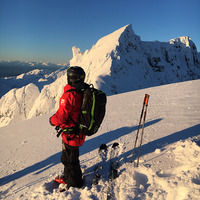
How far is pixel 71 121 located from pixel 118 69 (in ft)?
76.4

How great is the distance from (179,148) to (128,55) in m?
33.6

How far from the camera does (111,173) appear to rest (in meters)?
2.43

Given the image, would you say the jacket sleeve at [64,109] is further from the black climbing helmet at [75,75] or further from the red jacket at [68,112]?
the black climbing helmet at [75,75]

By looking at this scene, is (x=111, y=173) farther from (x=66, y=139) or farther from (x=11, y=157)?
(x=11, y=157)

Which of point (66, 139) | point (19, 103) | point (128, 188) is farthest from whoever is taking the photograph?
point (19, 103)

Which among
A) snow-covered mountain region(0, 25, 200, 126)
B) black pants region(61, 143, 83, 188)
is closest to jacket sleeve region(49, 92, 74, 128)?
black pants region(61, 143, 83, 188)

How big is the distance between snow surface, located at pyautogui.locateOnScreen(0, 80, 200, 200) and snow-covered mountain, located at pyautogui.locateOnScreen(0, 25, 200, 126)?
12.2 m

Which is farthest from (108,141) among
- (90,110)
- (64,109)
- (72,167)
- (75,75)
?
(75,75)

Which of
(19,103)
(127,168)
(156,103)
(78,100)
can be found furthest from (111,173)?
(19,103)

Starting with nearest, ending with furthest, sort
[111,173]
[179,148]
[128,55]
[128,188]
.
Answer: [128,188], [111,173], [179,148], [128,55]

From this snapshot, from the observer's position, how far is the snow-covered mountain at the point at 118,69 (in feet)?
79.3

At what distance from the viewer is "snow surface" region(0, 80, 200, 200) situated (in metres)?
1.95

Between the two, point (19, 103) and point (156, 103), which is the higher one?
point (156, 103)

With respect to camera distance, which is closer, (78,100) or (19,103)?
(78,100)
